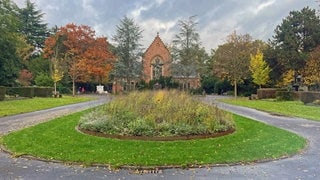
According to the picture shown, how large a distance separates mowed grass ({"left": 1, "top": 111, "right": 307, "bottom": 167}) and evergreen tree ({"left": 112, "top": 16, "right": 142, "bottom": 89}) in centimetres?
4085

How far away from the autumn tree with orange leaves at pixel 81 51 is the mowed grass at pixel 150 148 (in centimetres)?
4640

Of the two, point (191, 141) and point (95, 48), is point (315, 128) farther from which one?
point (95, 48)

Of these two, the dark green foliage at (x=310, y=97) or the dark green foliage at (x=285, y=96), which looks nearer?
the dark green foliage at (x=310, y=97)

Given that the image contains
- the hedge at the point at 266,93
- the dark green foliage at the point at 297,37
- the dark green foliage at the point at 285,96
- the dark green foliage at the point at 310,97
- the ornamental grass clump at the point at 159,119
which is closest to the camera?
the ornamental grass clump at the point at 159,119

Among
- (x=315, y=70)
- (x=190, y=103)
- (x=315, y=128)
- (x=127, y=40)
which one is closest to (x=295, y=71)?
(x=315, y=70)

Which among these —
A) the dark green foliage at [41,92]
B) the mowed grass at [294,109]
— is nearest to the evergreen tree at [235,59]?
the mowed grass at [294,109]

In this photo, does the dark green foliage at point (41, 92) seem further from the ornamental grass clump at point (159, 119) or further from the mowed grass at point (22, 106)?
the ornamental grass clump at point (159, 119)

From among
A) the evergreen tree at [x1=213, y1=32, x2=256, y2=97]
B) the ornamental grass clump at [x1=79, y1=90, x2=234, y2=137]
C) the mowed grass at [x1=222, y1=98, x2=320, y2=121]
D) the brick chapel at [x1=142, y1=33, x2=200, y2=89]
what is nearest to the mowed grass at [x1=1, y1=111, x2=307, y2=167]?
the ornamental grass clump at [x1=79, y1=90, x2=234, y2=137]

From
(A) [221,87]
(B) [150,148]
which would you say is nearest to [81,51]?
(A) [221,87]

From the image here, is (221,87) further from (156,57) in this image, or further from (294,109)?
(294,109)

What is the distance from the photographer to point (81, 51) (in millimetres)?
60062

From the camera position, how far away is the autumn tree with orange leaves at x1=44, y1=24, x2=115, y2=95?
58.8m

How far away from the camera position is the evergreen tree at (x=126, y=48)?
174ft

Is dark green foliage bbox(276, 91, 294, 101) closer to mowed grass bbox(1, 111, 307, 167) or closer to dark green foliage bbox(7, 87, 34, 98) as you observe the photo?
dark green foliage bbox(7, 87, 34, 98)
